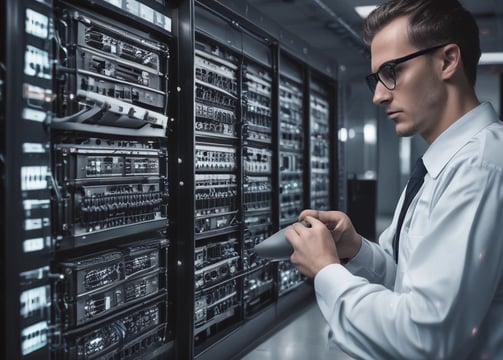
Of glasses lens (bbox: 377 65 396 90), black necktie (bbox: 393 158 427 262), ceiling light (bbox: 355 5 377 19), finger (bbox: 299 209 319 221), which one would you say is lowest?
finger (bbox: 299 209 319 221)

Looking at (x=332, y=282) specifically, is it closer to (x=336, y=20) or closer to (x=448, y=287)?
(x=448, y=287)

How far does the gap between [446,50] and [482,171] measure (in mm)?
350

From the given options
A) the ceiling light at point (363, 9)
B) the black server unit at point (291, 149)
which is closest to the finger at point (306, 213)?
the black server unit at point (291, 149)

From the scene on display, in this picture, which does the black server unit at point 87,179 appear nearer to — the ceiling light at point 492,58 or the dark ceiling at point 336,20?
the dark ceiling at point 336,20

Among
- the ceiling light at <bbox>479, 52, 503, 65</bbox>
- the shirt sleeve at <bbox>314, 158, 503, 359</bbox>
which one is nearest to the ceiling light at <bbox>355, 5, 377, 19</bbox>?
the ceiling light at <bbox>479, 52, 503, 65</bbox>

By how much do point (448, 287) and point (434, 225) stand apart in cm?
13

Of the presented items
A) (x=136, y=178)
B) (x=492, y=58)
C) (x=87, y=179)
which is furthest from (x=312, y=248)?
(x=492, y=58)

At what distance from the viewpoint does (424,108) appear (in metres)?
1.24

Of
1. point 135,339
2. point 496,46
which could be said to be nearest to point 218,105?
point 135,339

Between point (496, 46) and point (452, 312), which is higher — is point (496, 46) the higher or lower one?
the higher one

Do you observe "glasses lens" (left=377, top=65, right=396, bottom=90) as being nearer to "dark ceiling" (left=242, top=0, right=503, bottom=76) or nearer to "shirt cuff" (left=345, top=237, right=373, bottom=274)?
"shirt cuff" (left=345, top=237, right=373, bottom=274)

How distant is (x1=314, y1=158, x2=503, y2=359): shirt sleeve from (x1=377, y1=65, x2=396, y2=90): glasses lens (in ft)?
0.95

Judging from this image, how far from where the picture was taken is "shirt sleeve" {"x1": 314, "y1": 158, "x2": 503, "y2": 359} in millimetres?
999

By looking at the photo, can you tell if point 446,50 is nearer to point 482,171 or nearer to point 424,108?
point 424,108
